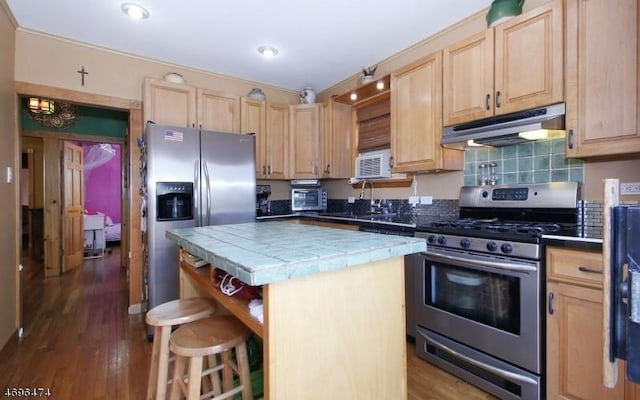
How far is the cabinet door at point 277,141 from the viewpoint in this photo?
367cm

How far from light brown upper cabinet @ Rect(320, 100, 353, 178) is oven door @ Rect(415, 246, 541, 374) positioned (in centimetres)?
181

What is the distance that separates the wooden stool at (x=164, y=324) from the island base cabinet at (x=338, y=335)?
66 cm

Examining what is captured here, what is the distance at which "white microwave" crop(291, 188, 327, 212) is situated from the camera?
390cm

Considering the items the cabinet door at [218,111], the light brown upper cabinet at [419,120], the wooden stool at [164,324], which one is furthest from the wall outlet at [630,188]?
the cabinet door at [218,111]

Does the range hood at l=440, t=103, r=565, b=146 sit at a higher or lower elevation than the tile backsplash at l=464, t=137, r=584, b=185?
higher

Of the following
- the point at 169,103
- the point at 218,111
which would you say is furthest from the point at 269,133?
the point at 169,103

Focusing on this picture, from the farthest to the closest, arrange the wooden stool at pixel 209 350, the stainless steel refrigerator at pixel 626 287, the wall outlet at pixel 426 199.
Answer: the wall outlet at pixel 426 199 < the wooden stool at pixel 209 350 < the stainless steel refrigerator at pixel 626 287

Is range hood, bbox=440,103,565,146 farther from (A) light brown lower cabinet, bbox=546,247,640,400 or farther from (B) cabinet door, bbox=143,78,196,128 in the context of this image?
(B) cabinet door, bbox=143,78,196,128

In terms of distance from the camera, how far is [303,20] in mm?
2523

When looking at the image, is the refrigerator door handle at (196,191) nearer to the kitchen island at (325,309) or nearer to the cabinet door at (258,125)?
the cabinet door at (258,125)

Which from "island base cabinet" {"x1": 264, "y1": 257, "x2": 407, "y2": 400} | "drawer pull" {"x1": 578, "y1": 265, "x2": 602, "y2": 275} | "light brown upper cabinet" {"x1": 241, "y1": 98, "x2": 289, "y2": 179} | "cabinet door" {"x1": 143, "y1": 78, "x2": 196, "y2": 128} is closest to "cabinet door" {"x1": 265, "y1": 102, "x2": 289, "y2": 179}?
"light brown upper cabinet" {"x1": 241, "y1": 98, "x2": 289, "y2": 179}

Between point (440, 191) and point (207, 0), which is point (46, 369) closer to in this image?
point (207, 0)

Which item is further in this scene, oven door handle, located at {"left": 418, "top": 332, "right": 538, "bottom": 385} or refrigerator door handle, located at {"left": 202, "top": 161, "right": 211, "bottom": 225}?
refrigerator door handle, located at {"left": 202, "top": 161, "right": 211, "bottom": 225}

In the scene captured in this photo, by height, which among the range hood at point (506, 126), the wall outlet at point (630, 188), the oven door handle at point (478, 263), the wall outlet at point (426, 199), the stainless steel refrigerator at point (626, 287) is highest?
the range hood at point (506, 126)
